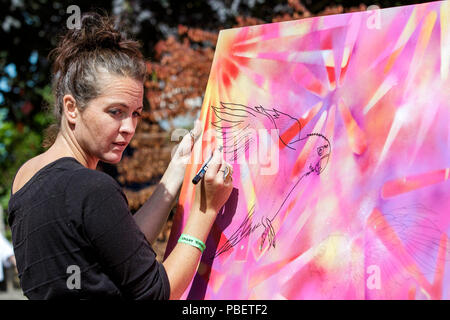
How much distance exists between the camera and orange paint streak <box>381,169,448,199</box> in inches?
54.4

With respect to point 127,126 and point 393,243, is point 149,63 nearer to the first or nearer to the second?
point 127,126

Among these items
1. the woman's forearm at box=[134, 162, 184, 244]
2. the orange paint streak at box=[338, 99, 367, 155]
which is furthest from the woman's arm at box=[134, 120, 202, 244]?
the orange paint streak at box=[338, 99, 367, 155]

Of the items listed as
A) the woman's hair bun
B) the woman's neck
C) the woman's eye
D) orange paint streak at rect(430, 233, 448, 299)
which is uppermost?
the woman's hair bun

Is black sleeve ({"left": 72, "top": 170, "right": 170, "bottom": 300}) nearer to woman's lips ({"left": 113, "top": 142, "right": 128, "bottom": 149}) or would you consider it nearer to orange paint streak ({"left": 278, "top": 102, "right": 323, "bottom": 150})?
woman's lips ({"left": 113, "top": 142, "right": 128, "bottom": 149})

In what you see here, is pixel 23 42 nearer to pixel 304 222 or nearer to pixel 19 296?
pixel 19 296

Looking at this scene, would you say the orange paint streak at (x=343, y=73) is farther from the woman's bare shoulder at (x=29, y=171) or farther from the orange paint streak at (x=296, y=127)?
the woman's bare shoulder at (x=29, y=171)

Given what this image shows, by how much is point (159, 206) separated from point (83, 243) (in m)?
0.52

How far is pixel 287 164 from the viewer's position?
5.38ft

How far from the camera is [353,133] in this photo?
154cm

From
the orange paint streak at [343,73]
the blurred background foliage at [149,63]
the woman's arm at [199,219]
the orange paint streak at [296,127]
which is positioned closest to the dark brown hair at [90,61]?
the woman's arm at [199,219]

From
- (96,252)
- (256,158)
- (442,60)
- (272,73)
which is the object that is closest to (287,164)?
(256,158)

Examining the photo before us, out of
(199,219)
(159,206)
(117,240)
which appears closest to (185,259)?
→ (199,219)

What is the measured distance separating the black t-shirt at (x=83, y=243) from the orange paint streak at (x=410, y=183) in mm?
707

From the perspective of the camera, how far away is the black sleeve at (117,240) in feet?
4.02
